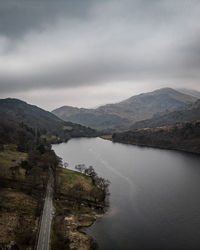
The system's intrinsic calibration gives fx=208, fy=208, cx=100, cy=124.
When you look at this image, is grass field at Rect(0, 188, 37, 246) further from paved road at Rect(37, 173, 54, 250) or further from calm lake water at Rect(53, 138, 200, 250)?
calm lake water at Rect(53, 138, 200, 250)

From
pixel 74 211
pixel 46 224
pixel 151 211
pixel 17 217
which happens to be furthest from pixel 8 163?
pixel 151 211

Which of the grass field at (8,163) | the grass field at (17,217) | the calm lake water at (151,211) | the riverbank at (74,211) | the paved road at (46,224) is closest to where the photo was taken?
the paved road at (46,224)

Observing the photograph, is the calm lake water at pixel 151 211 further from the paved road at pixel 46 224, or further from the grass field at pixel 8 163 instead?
the grass field at pixel 8 163

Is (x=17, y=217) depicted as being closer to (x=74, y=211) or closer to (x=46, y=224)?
(x=46, y=224)

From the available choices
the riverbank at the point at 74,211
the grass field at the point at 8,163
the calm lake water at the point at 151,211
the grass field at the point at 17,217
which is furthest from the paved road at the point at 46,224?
the grass field at the point at 8,163

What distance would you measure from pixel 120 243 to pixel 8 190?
6319cm

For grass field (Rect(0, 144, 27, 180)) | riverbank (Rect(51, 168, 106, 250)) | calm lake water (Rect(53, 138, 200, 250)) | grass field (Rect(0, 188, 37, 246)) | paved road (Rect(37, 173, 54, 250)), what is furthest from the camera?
grass field (Rect(0, 144, 27, 180))

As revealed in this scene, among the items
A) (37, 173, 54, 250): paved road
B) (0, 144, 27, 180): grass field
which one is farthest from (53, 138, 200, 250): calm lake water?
(0, 144, 27, 180): grass field

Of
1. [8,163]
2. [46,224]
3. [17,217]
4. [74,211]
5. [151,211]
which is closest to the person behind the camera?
[46,224]

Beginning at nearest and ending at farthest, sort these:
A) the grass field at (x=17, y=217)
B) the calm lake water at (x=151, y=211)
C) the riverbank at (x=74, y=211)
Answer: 1. the grass field at (x=17, y=217)
2. the riverbank at (x=74, y=211)
3. the calm lake water at (x=151, y=211)

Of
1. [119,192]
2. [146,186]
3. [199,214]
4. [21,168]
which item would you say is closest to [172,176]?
[146,186]

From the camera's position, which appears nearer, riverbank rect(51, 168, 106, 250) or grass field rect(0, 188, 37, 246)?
grass field rect(0, 188, 37, 246)

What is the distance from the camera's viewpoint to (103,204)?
345 ft

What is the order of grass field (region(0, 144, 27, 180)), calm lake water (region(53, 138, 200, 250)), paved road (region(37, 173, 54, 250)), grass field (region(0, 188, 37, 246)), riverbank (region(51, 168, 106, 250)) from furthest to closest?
grass field (region(0, 144, 27, 180)), calm lake water (region(53, 138, 200, 250)), riverbank (region(51, 168, 106, 250)), grass field (region(0, 188, 37, 246)), paved road (region(37, 173, 54, 250))
